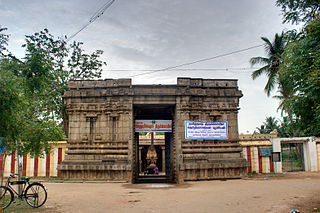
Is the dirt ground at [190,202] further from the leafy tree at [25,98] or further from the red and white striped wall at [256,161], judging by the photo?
the red and white striped wall at [256,161]

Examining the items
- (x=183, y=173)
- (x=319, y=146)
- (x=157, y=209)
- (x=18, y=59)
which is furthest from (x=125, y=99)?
(x=319, y=146)

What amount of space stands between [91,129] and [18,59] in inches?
334

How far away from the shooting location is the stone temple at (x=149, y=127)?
15.5 m

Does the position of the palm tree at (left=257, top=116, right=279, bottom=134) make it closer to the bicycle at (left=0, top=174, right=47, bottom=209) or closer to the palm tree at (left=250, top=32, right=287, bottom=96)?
the palm tree at (left=250, top=32, right=287, bottom=96)

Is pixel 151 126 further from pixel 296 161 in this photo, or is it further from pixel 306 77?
pixel 296 161

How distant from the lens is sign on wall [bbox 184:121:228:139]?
15969 millimetres

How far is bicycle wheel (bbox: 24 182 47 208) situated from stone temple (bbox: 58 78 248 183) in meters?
6.62

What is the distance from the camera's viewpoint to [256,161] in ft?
64.7

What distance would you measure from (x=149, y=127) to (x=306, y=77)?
1125 cm

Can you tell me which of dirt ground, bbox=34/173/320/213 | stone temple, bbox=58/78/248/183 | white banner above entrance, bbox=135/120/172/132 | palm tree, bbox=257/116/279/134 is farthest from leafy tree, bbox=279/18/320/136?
palm tree, bbox=257/116/279/134

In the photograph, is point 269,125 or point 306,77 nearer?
point 306,77

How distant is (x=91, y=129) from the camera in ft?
54.3

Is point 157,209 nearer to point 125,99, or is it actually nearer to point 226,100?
point 125,99

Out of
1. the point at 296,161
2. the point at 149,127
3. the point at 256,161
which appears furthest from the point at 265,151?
the point at 296,161
